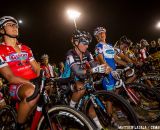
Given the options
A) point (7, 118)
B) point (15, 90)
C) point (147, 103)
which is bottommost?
point (147, 103)

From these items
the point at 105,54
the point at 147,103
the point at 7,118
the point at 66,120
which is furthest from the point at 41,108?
the point at 105,54

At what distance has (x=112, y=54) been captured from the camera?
712cm

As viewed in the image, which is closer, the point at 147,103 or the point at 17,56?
the point at 17,56

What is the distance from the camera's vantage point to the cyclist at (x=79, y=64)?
522 centimetres

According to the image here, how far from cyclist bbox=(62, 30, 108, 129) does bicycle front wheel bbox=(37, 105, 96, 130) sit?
3.76 feet

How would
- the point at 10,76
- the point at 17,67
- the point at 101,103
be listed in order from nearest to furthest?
the point at 10,76 < the point at 17,67 < the point at 101,103

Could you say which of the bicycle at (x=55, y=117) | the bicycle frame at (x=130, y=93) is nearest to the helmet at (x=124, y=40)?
the bicycle frame at (x=130, y=93)

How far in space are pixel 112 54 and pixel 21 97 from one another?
3.48m

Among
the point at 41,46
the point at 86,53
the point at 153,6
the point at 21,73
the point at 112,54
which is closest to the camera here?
the point at 21,73

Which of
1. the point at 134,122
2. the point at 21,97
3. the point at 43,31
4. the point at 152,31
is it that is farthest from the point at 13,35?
the point at 43,31

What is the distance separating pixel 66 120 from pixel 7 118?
1916mm

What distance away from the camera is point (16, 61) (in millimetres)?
4910

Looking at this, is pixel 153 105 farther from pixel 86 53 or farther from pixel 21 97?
pixel 21 97

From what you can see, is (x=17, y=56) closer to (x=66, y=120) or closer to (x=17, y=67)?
(x=17, y=67)
